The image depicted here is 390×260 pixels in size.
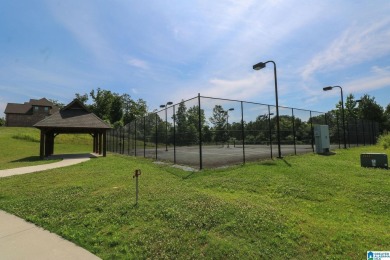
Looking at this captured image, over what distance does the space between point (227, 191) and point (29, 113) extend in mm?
73422

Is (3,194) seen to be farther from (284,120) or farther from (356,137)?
(356,137)

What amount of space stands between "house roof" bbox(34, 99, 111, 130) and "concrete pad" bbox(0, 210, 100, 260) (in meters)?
17.4

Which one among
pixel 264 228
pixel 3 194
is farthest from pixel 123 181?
pixel 264 228

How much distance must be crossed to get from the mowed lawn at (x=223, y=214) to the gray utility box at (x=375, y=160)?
174 centimetres

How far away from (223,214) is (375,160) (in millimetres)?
8933

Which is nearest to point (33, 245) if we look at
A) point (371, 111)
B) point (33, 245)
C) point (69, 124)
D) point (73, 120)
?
point (33, 245)

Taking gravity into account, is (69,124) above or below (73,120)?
below

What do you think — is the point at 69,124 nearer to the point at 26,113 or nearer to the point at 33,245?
the point at 33,245

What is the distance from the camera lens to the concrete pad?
12.2 ft

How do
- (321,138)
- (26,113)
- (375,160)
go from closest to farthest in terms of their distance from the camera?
(375,160)
(321,138)
(26,113)

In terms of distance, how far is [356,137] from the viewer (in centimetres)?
2547

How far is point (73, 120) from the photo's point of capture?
874 inches

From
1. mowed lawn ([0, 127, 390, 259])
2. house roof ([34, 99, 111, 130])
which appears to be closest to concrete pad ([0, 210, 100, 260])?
mowed lawn ([0, 127, 390, 259])

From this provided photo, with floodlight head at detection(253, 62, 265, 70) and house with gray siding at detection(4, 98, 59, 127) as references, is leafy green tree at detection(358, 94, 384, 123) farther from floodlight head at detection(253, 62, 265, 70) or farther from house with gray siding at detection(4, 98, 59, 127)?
house with gray siding at detection(4, 98, 59, 127)
